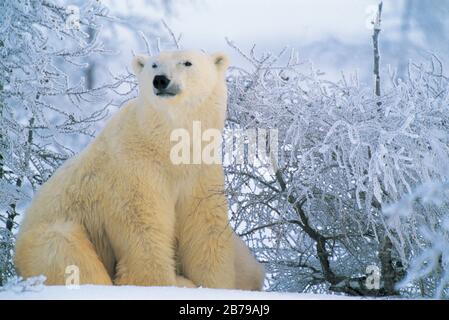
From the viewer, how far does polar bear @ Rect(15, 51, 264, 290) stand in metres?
3.18

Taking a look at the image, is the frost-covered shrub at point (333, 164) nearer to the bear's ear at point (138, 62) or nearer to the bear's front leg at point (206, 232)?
the bear's front leg at point (206, 232)

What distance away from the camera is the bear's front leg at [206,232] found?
132 inches

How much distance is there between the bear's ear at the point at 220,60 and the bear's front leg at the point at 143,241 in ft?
2.30

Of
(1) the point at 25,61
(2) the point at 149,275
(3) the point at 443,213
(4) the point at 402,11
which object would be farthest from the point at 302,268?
(1) the point at 25,61

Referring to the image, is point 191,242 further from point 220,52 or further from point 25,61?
point 25,61

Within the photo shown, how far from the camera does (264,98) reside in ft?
12.6

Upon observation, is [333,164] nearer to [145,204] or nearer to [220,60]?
[220,60]

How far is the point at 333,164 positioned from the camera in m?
3.54

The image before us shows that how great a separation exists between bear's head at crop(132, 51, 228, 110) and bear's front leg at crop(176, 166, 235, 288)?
1.17 ft

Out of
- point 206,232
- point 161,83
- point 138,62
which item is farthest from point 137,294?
point 138,62

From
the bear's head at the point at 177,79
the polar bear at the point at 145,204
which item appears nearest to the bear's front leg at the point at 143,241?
the polar bear at the point at 145,204

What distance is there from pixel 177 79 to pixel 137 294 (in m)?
1.03

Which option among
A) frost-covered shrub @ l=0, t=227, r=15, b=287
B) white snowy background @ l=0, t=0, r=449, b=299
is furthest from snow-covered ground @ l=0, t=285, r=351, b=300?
frost-covered shrub @ l=0, t=227, r=15, b=287

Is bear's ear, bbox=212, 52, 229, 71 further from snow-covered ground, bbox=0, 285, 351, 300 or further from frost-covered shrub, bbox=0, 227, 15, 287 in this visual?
frost-covered shrub, bbox=0, 227, 15, 287
